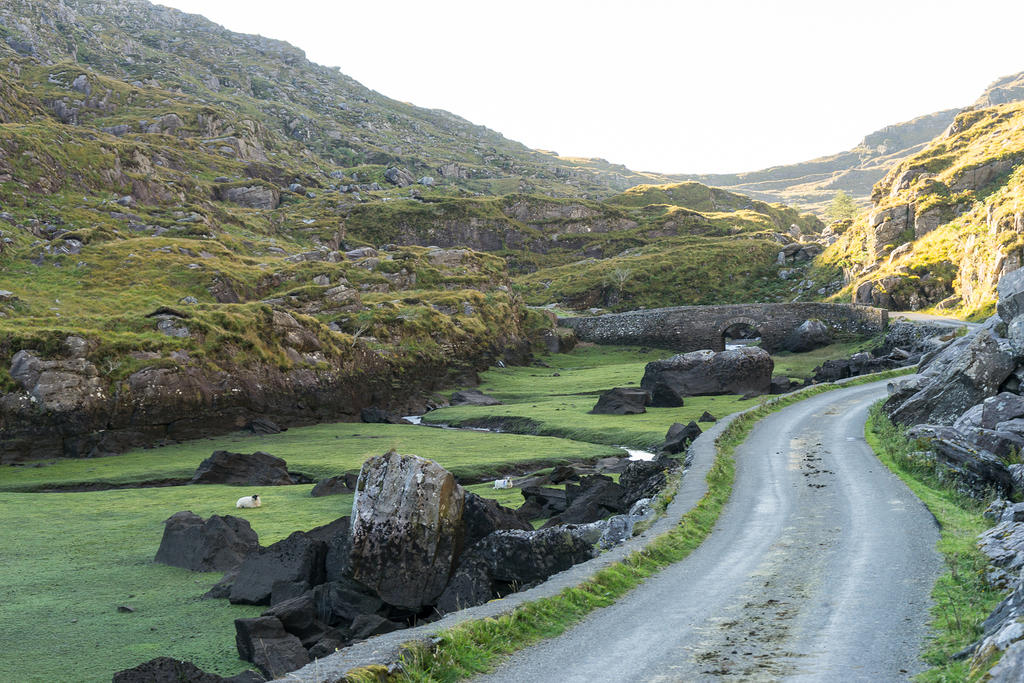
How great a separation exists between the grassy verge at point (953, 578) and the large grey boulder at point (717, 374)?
3226cm

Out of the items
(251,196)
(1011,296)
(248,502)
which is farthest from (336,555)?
(251,196)

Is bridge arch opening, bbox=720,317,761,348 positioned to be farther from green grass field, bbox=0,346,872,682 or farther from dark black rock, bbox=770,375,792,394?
green grass field, bbox=0,346,872,682

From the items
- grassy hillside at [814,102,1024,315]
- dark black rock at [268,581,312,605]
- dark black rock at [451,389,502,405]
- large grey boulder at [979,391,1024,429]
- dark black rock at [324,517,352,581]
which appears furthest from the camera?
grassy hillside at [814,102,1024,315]

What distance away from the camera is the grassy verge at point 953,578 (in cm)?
1009

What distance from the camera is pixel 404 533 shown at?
17.2 m

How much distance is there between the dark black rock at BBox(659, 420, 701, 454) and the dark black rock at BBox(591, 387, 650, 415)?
12286 mm

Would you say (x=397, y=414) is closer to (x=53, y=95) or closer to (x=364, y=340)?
(x=364, y=340)

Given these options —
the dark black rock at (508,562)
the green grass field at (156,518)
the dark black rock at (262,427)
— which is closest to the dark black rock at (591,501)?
the green grass field at (156,518)

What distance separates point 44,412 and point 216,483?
14.7m

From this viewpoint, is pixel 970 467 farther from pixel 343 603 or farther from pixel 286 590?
pixel 286 590

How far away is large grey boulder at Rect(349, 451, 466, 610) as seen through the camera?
663 inches

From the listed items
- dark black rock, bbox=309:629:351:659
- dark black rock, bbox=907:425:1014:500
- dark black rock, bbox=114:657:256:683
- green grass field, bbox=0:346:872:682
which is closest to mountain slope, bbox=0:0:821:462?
green grass field, bbox=0:346:872:682

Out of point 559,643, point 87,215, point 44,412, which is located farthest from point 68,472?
point 87,215

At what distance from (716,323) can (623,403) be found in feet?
166
